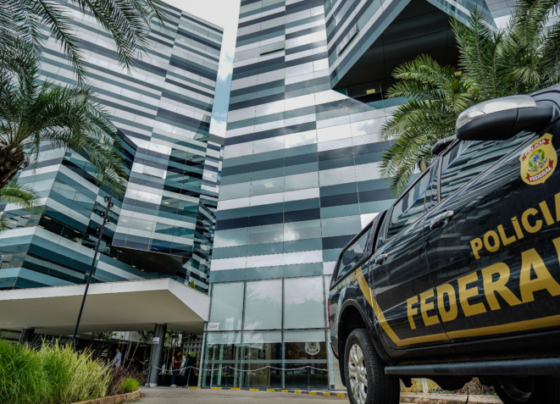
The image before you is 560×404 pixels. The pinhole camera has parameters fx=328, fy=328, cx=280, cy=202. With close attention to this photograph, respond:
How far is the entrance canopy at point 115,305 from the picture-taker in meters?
17.2

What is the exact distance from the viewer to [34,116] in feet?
30.4

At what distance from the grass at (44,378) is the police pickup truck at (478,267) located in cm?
401

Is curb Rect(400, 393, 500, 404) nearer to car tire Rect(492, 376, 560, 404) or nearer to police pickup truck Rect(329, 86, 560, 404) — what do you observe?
car tire Rect(492, 376, 560, 404)

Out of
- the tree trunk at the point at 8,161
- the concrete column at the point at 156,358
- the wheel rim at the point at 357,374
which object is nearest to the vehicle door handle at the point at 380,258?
the wheel rim at the point at 357,374

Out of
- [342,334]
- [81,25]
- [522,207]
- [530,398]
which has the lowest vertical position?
[530,398]

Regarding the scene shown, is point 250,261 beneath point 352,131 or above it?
beneath

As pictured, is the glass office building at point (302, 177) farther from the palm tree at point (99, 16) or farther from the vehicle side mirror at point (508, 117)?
the vehicle side mirror at point (508, 117)

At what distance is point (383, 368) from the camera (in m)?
2.78

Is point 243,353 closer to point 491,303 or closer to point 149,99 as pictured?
point 491,303

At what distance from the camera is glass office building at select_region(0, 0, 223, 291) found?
31.0 meters

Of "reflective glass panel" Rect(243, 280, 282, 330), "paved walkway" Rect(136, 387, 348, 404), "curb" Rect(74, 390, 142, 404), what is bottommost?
"paved walkway" Rect(136, 387, 348, 404)

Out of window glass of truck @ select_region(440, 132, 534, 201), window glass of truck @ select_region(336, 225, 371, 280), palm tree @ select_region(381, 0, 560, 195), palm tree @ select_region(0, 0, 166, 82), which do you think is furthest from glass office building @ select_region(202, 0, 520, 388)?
window glass of truck @ select_region(440, 132, 534, 201)

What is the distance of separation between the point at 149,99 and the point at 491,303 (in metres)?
47.4

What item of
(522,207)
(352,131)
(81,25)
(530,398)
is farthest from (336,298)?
(81,25)
